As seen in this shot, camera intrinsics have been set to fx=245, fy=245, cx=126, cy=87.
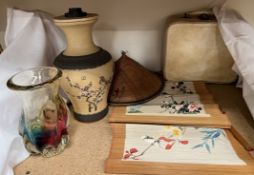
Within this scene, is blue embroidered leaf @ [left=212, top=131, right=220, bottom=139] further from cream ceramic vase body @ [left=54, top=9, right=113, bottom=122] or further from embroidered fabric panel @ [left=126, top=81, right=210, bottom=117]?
cream ceramic vase body @ [left=54, top=9, right=113, bottom=122]

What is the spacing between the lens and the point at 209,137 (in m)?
0.54

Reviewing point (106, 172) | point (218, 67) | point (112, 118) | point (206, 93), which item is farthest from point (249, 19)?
Answer: point (106, 172)

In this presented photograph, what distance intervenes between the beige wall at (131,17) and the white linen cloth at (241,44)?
13cm

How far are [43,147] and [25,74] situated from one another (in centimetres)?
17

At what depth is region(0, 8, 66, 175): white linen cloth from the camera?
51cm

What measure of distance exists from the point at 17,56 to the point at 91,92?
0.22 metres

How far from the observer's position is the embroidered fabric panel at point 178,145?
1.55ft

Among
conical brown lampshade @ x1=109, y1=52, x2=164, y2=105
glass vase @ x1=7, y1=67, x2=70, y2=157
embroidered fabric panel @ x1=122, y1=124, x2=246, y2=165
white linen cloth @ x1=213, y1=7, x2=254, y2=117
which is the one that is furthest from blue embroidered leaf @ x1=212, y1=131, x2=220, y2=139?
glass vase @ x1=7, y1=67, x2=70, y2=157

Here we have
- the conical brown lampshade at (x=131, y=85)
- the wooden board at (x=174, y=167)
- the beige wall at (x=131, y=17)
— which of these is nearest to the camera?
the wooden board at (x=174, y=167)

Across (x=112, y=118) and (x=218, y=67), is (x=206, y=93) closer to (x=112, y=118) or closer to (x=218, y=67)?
(x=218, y=67)

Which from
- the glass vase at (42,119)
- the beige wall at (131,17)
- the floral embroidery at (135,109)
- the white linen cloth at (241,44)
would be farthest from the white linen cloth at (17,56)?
the white linen cloth at (241,44)

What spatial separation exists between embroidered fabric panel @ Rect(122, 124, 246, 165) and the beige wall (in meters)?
0.37

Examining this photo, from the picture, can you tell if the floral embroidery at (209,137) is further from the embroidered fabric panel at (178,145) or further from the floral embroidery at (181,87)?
the floral embroidery at (181,87)

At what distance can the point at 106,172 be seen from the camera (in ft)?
1.51
